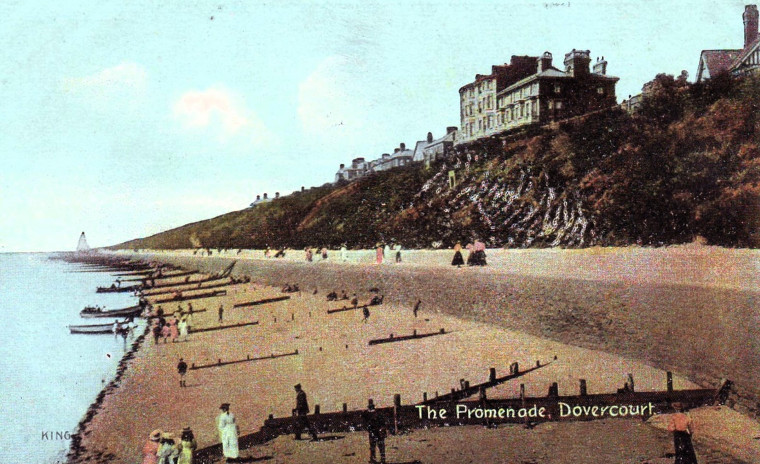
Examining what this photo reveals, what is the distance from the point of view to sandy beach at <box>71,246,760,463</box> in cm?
822

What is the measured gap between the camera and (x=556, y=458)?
7.81m

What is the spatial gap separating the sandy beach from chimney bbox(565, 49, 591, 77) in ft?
17.5

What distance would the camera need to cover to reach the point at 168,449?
323 inches

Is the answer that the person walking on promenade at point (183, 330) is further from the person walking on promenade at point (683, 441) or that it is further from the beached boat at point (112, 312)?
the person walking on promenade at point (683, 441)

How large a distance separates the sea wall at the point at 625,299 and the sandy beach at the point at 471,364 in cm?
3

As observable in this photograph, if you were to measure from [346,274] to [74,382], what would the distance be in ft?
32.1

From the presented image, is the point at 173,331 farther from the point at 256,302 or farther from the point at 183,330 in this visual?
the point at 256,302

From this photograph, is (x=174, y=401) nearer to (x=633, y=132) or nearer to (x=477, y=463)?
(x=477, y=463)

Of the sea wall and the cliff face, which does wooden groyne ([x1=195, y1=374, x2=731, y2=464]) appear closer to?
the sea wall

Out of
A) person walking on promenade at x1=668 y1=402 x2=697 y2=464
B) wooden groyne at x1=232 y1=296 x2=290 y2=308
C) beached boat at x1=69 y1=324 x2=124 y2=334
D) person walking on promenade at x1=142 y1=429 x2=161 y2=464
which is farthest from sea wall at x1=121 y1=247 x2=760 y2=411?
beached boat at x1=69 y1=324 x2=124 y2=334

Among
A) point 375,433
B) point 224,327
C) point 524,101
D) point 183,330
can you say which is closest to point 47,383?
point 183,330

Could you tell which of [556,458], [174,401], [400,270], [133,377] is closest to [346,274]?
[400,270]

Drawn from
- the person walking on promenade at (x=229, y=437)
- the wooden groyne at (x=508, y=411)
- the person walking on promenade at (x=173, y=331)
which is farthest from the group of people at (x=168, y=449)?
the person walking on promenade at (x=173, y=331)

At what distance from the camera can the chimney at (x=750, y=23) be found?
34.4 ft
